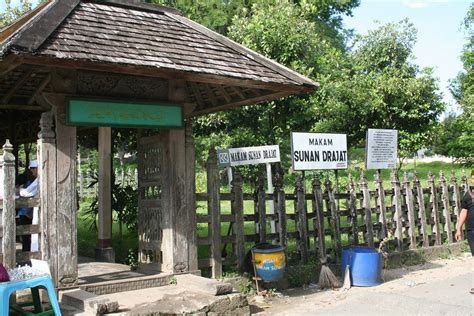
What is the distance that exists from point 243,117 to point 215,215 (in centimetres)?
463

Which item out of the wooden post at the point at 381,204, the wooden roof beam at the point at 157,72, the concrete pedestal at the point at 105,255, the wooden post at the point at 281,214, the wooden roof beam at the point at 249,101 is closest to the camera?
the wooden roof beam at the point at 157,72

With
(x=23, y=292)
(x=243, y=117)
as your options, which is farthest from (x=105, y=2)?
(x=243, y=117)

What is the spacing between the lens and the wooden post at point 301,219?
31.5 feet

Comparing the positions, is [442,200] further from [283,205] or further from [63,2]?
[63,2]

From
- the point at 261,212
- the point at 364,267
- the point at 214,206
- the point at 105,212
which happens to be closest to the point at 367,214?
the point at 364,267

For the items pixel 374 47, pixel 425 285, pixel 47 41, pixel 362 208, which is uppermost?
pixel 374 47

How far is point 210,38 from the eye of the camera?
8586 millimetres

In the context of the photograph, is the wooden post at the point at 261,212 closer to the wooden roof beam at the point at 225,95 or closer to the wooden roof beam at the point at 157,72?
the wooden roof beam at the point at 225,95

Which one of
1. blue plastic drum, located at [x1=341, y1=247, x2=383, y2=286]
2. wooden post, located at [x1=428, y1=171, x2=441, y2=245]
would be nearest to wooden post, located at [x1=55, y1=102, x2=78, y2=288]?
blue plastic drum, located at [x1=341, y1=247, x2=383, y2=286]

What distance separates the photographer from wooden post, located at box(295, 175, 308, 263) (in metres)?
9.59

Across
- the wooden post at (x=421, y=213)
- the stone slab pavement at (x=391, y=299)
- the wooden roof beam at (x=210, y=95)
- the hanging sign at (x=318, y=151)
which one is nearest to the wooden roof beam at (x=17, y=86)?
the wooden roof beam at (x=210, y=95)

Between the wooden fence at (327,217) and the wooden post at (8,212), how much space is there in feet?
9.53

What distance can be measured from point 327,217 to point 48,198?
544 centimetres

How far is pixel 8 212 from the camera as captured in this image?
643 centimetres
